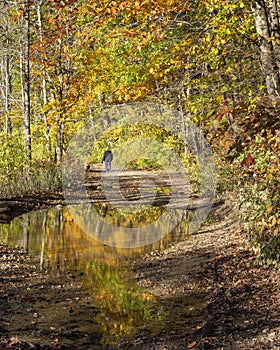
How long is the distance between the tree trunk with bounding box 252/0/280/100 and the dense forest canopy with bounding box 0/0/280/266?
0.02 metres

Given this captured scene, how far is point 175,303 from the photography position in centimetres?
735

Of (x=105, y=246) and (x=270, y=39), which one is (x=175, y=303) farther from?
(x=105, y=246)

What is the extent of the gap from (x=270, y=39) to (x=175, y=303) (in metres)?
4.02

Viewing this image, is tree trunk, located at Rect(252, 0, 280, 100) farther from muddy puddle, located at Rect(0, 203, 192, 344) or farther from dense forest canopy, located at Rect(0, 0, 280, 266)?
muddy puddle, located at Rect(0, 203, 192, 344)

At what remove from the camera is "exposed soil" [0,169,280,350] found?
5.87 m

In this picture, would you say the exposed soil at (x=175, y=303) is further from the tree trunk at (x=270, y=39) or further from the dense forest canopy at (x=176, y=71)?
the tree trunk at (x=270, y=39)

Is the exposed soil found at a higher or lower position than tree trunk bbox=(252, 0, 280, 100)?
lower

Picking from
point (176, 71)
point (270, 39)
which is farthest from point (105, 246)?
point (176, 71)

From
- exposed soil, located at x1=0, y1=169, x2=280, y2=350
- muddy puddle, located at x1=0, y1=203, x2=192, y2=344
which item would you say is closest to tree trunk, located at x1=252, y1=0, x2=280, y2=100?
exposed soil, located at x1=0, y1=169, x2=280, y2=350

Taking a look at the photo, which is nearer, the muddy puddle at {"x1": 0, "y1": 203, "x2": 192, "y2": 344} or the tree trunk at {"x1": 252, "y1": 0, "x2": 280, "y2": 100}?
the muddy puddle at {"x1": 0, "y1": 203, "x2": 192, "y2": 344}

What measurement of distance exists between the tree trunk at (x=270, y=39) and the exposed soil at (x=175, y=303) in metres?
2.82

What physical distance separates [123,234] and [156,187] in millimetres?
10763

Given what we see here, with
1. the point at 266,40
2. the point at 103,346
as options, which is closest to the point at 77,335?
A: the point at 103,346

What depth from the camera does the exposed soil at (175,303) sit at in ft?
19.3
